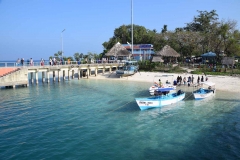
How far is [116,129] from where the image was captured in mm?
15391

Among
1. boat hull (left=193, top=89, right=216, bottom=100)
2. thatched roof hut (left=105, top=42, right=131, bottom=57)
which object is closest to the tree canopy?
thatched roof hut (left=105, top=42, right=131, bottom=57)

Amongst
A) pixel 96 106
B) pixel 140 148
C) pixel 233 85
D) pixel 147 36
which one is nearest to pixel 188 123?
pixel 140 148

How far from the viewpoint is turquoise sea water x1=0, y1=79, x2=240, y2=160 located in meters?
11.9

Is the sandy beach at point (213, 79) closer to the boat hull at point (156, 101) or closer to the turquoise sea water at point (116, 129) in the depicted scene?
the turquoise sea water at point (116, 129)

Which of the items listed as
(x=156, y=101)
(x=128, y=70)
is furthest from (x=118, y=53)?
(x=156, y=101)

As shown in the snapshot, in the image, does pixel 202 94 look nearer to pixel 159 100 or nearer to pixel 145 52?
pixel 159 100

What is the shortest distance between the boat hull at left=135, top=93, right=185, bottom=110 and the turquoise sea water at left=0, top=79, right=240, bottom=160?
24.4 inches

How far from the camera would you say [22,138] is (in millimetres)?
13891

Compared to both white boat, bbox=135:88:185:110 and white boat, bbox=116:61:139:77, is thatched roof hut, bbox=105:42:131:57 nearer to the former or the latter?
white boat, bbox=116:61:139:77

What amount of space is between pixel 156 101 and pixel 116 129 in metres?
6.82

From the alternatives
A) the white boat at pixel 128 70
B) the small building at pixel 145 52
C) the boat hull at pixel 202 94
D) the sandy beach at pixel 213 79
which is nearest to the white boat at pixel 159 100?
the boat hull at pixel 202 94

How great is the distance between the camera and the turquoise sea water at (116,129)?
11945 mm

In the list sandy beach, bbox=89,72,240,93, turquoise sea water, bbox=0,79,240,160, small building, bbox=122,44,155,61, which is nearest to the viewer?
turquoise sea water, bbox=0,79,240,160

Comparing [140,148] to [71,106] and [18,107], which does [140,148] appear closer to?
[71,106]
